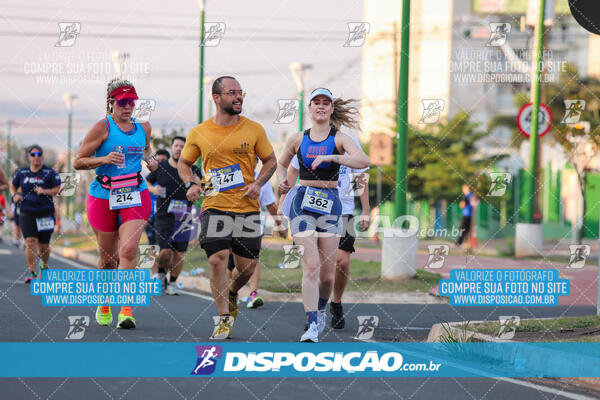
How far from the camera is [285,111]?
42.7 feet

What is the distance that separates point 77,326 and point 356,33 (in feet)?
20.0

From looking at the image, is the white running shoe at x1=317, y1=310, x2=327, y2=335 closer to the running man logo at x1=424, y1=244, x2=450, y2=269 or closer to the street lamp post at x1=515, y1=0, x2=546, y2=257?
the running man logo at x1=424, y1=244, x2=450, y2=269

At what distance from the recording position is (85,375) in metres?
6.05

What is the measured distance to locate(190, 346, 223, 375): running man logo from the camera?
633 cm

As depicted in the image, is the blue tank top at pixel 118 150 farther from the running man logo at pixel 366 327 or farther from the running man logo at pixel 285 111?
the running man logo at pixel 285 111

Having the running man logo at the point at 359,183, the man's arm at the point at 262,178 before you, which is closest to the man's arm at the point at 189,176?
the man's arm at the point at 262,178

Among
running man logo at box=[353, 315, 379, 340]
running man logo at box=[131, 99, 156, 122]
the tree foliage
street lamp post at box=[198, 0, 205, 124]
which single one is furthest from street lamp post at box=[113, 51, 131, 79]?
the tree foliage

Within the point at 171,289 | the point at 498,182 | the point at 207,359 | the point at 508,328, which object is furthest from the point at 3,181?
the point at 498,182

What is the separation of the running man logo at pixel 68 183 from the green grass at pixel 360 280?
2.99 metres

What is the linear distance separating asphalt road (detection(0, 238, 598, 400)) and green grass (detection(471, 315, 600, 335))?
62 centimetres

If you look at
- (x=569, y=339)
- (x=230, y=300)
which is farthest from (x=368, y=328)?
(x=569, y=339)

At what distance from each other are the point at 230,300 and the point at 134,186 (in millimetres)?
1323

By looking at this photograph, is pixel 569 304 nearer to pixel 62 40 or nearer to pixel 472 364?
pixel 472 364

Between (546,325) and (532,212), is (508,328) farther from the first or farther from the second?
(532,212)
